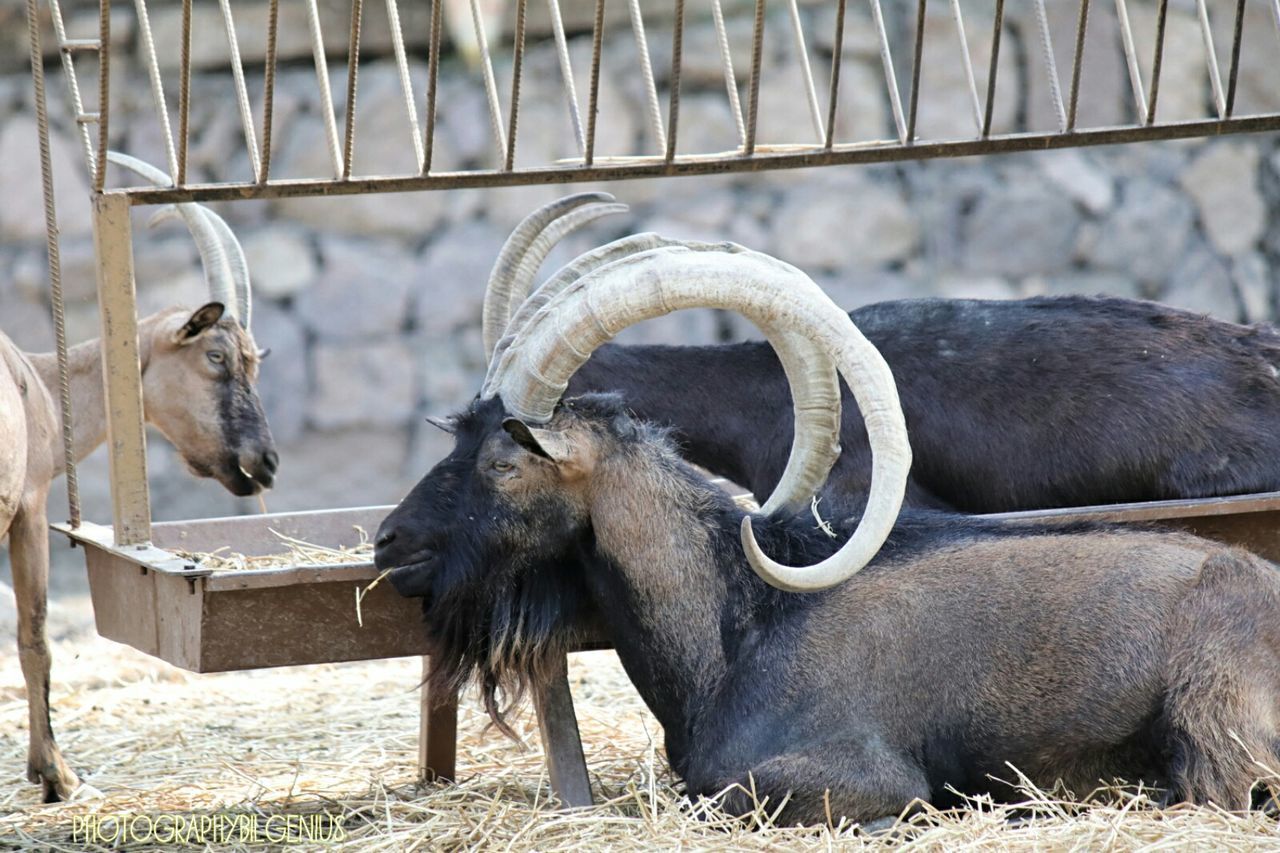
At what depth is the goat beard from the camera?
4266 millimetres

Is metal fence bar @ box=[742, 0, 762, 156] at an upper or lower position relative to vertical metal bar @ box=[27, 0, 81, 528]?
upper

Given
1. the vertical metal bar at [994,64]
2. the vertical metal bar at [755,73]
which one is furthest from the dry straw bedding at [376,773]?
Result: the vertical metal bar at [994,64]

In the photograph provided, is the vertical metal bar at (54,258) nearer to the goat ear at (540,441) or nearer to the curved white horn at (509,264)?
the goat ear at (540,441)

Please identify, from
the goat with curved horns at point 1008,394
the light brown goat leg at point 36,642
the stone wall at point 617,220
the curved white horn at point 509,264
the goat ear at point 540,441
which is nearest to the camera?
the goat ear at point 540,441

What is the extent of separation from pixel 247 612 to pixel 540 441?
89 cm

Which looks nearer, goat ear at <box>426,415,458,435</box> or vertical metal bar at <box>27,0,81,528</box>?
goat ear at <box>426,415,458,435</box>

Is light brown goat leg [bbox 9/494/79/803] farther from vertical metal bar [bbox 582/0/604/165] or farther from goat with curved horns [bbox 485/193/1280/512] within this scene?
vertical metal bar [bbox 582/0/604/165]

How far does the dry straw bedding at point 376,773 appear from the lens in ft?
12.4

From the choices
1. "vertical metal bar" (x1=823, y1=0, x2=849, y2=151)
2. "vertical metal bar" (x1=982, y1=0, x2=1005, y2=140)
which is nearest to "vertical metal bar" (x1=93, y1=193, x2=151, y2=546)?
"vertical metal bar" (x1=823, y1=0, x2=849, y2=151)

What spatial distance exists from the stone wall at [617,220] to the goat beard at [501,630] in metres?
5.92

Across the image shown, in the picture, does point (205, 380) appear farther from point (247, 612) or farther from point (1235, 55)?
point (1235, 55)

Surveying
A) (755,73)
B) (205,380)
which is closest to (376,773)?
(205,380)

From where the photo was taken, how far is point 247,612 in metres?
4.20

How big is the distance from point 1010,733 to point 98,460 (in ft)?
24.3
